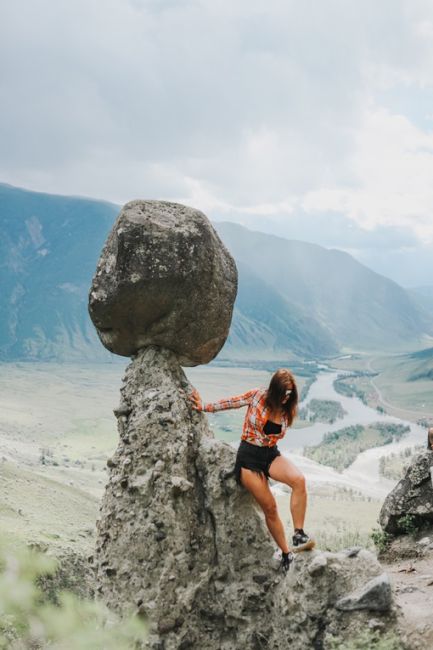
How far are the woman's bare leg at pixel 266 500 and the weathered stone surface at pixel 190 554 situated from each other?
1.50 ft

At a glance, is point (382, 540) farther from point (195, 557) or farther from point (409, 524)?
point (195, 557)

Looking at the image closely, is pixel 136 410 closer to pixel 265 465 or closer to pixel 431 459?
pixel 265 465

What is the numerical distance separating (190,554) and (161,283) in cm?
573

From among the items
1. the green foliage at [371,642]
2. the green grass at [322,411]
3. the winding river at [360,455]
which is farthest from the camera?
the green grass at [322,411]

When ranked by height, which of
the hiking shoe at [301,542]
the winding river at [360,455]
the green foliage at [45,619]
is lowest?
the winding river at [360,455]

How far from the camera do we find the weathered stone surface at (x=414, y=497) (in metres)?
16.8

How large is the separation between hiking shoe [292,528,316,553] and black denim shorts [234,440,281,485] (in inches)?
46.0

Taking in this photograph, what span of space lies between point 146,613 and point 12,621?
3.85m

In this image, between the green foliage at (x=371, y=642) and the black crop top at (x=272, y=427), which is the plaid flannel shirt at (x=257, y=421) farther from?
the green foliage at (x=371, y=642)

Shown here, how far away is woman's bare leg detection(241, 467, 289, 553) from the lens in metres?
9.90

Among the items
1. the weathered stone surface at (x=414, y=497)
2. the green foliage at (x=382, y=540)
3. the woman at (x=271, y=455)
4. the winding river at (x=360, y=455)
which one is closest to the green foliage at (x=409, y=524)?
the weathered stone surface at (x=414, y=497)

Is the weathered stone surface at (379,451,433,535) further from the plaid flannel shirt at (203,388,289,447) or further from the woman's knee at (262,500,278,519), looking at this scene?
the plaid flannel shirt at (203,388,289,447)

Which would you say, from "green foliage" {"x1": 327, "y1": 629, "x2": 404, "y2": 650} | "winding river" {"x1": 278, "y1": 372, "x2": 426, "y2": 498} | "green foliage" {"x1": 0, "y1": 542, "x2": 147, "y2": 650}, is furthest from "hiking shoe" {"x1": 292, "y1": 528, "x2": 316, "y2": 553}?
"winding river" {"x1": 278, "y1": 372, "x2": 426, "y2": 498}

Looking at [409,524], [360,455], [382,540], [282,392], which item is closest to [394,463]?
[360,455]
